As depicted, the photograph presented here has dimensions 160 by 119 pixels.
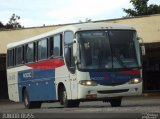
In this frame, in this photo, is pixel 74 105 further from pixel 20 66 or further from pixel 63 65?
pixel 20 66

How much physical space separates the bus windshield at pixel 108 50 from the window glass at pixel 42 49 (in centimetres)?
335

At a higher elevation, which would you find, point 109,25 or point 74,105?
point 109,25

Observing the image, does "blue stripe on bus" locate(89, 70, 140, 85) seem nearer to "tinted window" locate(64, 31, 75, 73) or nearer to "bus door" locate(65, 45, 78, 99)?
"bus door" locate(65, 45, 78, 99)

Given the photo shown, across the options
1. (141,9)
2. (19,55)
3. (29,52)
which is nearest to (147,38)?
(19,55)

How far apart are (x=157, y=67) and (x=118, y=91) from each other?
26.9 m

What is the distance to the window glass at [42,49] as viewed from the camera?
83.0 feet

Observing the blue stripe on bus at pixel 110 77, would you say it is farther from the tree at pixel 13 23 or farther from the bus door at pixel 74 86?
the tree at pixel 13 23

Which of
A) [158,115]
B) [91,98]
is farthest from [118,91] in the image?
[158,115]

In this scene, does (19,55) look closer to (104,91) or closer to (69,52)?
(69,52)

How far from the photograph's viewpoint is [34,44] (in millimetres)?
26938

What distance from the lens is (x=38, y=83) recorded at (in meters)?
26.6

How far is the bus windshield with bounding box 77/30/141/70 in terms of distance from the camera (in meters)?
21.8

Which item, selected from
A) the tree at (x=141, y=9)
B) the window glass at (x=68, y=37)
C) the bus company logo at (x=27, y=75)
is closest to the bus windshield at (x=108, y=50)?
the window glass at (x=68, y=37)

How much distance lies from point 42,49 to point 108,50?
437cm
